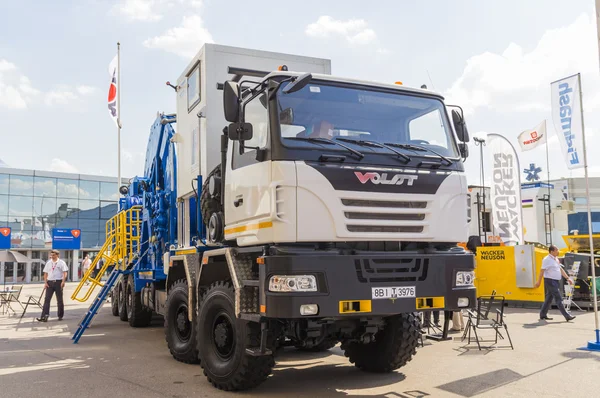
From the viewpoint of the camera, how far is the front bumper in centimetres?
511

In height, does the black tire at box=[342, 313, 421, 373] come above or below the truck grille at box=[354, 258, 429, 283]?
below

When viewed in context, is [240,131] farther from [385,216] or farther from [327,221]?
[385,216]

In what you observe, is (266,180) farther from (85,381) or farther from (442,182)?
(85,381)

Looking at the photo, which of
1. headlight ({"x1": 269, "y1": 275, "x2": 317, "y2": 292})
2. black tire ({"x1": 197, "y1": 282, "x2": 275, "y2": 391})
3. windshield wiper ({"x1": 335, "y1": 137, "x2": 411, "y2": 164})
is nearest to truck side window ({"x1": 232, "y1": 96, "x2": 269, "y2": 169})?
windshield wiper ({"x1": 335, "y1": 137, "x2": 411, "y2": 164})

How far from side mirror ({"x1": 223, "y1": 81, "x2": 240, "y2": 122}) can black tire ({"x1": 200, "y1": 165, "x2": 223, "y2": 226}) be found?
1.18 metres

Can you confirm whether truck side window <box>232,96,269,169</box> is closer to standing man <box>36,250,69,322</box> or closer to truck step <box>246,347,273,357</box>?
truck step <box>246,347,273,357</box>

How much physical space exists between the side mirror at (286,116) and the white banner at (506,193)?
12206mm

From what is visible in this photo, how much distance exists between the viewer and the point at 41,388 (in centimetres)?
639

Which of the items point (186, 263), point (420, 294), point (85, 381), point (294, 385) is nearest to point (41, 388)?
point (85, 381)

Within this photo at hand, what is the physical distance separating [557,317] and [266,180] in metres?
9.86

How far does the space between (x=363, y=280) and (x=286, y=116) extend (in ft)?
5.67

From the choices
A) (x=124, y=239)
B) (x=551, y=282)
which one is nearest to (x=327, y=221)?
(x=124, y=239)

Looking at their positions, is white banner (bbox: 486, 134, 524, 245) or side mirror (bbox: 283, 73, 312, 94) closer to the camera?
side mirror (bbox: 283, 73, 312, 94)

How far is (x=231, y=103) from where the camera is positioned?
5.72m
